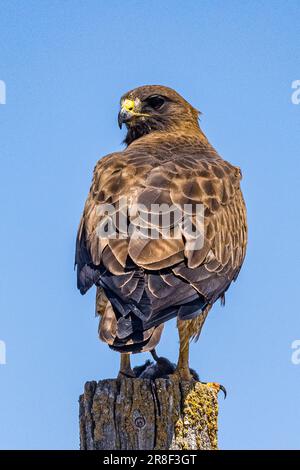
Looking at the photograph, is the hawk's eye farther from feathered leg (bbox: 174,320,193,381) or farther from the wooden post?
the wooden post

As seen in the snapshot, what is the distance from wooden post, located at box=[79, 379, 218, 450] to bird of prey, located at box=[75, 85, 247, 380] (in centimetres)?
62

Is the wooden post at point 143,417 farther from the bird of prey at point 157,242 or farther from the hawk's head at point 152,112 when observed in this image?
the hawk's head at point 152,112

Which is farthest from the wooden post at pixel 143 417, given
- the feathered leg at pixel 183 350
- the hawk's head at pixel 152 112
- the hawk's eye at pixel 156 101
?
the hawk's eye at pixel 156 101

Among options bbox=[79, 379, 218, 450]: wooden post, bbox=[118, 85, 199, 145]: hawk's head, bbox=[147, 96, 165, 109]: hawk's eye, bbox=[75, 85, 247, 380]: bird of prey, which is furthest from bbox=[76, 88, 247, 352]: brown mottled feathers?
bbox=[147, 96, 165, 109]: hawk's eye

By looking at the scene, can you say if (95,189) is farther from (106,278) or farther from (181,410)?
(181,410)

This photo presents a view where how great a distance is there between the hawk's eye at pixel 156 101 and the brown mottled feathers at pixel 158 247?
1.27 meters

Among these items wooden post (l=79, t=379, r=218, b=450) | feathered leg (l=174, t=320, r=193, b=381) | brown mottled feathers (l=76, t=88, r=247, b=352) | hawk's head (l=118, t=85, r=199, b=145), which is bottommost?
wooden post (l=79, t=379, r=218, b=450)

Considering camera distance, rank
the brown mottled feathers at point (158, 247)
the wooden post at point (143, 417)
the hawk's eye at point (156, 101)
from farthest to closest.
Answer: the hawk's eye at point (156, 101) < the brown mottled feathers at point (158, 247) < the wooden post at point (143, 417)

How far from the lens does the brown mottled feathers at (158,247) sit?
28.0 feet

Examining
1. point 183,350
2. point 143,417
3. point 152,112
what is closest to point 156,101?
point 152,112

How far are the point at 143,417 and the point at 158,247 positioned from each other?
5.59 feet

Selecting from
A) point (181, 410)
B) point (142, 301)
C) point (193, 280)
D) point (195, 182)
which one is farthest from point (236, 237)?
point (181, 410)

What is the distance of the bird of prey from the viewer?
8.55 m

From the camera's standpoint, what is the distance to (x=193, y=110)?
12961mm
